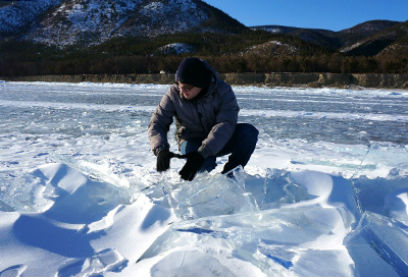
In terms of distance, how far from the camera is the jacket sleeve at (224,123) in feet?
6.36

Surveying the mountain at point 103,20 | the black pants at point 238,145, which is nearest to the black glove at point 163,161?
the black pants at point 238,145

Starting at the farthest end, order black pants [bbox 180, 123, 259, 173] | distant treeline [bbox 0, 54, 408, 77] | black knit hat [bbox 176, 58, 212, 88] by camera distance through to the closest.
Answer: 1. distant treeline [bbox 0, 54, 408, 77]
2. black pants [bbox 180, 123, 259, 173]
3. black knit hat [bbox 176, 58, 212, 88]

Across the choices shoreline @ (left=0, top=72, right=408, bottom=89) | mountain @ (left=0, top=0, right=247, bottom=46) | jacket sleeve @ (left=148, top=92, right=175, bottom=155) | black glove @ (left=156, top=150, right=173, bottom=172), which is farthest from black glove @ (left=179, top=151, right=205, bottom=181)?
mountain @ (left=0, top=0, right=247, bottom=46)

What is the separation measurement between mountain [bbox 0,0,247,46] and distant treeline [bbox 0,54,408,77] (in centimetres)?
3029

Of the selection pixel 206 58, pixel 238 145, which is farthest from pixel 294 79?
pixel 238 145

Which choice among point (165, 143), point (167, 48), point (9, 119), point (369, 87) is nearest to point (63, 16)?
point (167, 48)

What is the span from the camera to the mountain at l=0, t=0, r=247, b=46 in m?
58.8

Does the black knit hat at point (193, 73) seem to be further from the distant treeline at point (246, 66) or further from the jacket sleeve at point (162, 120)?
the distant treeline at point (246, 66)

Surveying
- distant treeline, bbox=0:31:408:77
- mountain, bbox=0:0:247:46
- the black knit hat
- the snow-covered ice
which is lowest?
the snow-covered ice

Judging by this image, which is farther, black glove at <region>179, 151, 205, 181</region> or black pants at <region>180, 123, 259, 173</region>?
black pants at <region>180, 123, 259, 173</region>

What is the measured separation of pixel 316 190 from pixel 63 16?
74298 mm

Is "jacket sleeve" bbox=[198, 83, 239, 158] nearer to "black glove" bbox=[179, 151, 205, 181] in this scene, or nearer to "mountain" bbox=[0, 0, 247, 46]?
"black glove" bbox=[179, 151, 205, 181]

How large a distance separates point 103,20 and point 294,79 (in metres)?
56.0

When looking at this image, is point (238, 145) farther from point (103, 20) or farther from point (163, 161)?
point (103, 20)
